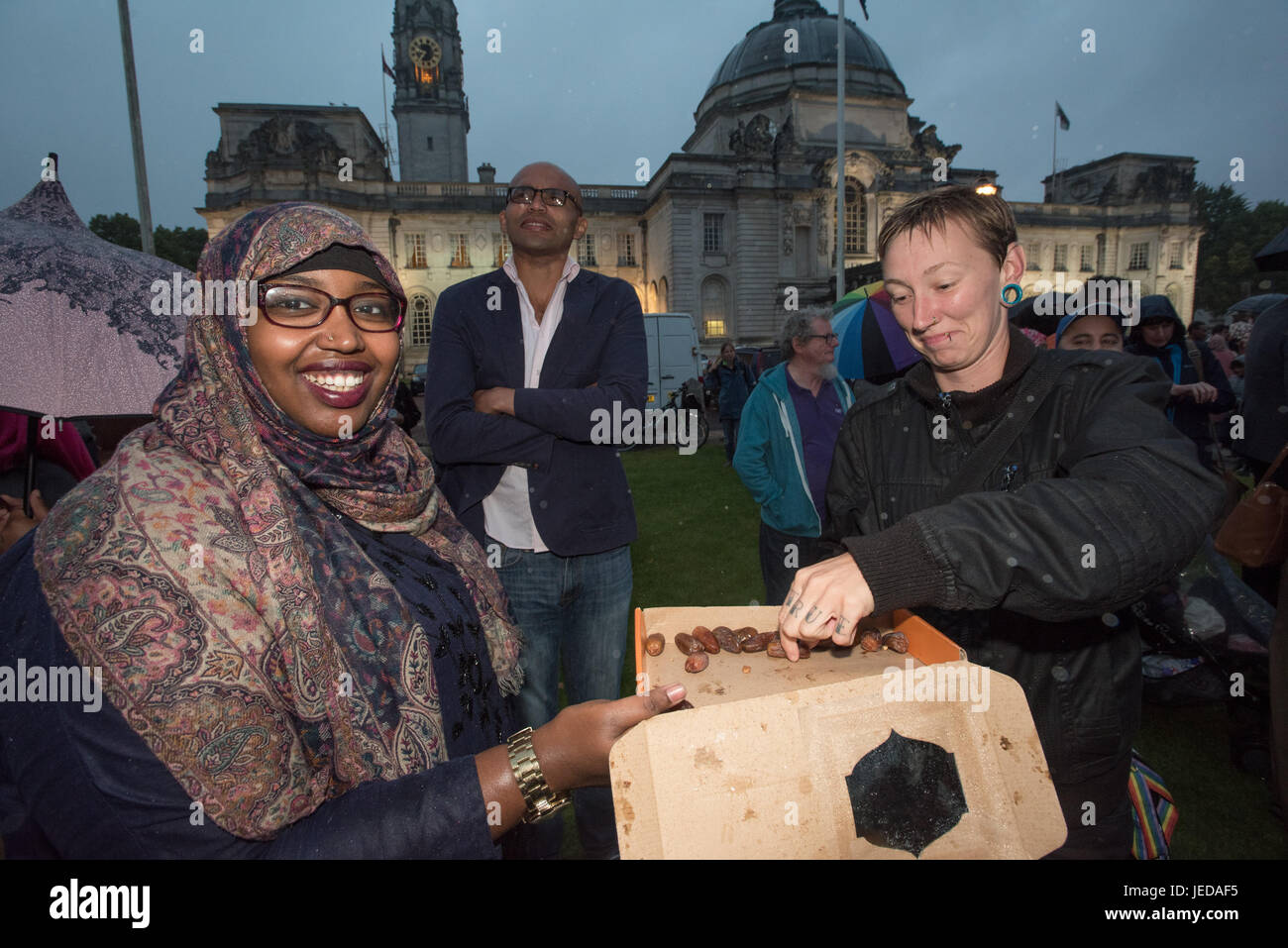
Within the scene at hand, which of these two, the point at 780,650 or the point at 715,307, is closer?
the point at 780,650

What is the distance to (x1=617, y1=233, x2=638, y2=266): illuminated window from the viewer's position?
1964 inches

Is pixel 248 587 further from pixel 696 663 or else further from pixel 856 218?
pixel 856 218

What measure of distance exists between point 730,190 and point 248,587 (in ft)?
156

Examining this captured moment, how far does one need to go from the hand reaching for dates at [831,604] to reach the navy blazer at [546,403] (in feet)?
5.35

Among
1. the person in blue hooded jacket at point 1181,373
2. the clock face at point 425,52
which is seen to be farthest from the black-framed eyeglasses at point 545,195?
the clock face at point 425,52

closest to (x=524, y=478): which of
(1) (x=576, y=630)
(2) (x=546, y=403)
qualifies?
(2) (x=546, y=403)

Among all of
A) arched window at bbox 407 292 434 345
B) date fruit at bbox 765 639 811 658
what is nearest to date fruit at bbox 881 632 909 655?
date fruit at bbox 765 639 811 658

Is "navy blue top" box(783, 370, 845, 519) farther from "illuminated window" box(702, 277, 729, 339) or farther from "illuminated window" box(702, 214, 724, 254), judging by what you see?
"illuminated window" box(702, 214, 724, 254)

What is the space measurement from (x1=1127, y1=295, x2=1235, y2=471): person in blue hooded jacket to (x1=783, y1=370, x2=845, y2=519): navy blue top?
3.38 meters

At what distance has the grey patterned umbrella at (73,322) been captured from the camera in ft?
8.58

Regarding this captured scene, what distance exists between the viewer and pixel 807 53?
53.7 meters

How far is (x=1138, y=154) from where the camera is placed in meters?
58.3

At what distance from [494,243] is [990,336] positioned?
51.2 m

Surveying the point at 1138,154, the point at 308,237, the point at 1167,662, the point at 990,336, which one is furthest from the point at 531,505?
the point at 1138,154
